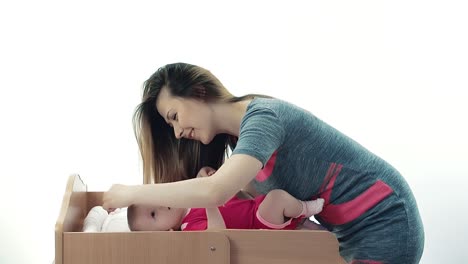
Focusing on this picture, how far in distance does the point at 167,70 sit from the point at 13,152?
984 millimetres

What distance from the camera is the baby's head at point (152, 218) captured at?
58.0 inches

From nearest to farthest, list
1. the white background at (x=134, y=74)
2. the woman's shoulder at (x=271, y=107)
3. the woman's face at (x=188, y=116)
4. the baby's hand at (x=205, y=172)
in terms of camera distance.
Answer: the woman's shoulder at (x=271, y=107), the woman's face at (x=188, y=116), the baby's hand at (x=205, y=172), the white background at (x=134, y=74)

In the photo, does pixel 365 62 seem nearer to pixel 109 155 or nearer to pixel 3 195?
pixel 109 155

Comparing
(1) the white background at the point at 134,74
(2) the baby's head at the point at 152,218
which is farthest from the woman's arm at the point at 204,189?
(1) the white background at the point at 134,74

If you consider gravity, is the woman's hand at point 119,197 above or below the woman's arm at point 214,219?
above

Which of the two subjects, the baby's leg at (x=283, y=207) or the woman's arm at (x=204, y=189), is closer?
the woman's arm at (x=204, y=189)

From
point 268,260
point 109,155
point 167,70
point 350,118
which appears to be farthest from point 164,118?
point 350,118

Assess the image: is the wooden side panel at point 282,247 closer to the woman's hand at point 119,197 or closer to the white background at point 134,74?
the woman's hand at point 119,197

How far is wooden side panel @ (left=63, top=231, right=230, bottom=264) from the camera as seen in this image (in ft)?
3.92

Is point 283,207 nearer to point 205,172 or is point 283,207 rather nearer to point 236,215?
point 236,215

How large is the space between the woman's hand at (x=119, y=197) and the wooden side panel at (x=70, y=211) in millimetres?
89

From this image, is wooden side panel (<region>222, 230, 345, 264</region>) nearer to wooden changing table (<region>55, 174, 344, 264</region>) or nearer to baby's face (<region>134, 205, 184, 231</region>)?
wooden changing table (<region>55, 174, 344, 264</region>)

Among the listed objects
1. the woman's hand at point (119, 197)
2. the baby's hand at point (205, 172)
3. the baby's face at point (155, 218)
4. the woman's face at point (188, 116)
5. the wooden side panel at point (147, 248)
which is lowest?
the baby's face at point (155, 218)

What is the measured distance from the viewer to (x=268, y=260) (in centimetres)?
126
